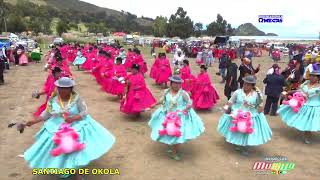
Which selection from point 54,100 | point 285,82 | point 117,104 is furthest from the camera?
point 117,104

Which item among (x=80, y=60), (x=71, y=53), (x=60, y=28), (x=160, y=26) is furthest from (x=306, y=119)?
(x=160, y=26)

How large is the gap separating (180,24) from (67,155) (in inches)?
3062

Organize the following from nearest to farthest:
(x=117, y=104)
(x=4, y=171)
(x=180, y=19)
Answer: (x=4, y=171) < (x=117, y=104) < (x=180, y=19)

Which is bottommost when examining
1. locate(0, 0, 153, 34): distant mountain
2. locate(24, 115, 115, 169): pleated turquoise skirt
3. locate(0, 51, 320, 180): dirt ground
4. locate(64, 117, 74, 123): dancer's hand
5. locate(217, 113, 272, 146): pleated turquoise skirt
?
locate(0, 51, 320, 180): dirt ground

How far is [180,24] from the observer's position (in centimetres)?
8181

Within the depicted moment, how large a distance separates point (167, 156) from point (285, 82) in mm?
5844

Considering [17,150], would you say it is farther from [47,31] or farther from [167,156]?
[47,31]

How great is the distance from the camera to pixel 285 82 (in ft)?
39.5

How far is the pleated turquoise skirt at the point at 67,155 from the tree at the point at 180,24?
7705 cm

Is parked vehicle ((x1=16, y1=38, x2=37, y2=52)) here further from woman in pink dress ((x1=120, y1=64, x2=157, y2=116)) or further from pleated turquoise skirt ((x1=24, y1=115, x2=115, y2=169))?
pleated turquoise skirt ((x1=24, y1=115, x2=115, y2=169))

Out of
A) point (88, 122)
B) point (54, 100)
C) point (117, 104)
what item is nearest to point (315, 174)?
point (88, 122)

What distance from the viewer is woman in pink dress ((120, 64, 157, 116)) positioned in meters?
10.5

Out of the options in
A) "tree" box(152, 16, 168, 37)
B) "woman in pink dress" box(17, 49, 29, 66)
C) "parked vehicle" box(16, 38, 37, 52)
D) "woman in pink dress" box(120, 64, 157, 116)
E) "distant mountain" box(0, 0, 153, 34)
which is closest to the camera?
"woman in pink dress" box(120, 64, 157, 116)

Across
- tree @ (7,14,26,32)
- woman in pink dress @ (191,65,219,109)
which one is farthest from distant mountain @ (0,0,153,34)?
woman in pink dress @ (191,65,219,109)
